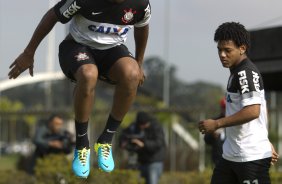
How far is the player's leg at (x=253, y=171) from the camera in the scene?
23.5 feet

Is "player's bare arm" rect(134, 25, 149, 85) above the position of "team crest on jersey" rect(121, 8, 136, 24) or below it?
below

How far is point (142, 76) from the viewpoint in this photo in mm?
7910

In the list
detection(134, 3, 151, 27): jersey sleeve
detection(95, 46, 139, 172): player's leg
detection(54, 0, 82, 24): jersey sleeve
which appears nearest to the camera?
detection(54, 0, 82, 24): jersey sleeve

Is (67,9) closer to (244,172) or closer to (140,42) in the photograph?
(140,42)

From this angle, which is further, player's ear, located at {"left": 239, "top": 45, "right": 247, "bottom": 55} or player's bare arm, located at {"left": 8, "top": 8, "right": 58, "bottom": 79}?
player's bare arm, located at {"left": 8, "top": 8, "right": 58, "bottom": 79}

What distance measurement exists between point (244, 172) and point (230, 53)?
3.62ft

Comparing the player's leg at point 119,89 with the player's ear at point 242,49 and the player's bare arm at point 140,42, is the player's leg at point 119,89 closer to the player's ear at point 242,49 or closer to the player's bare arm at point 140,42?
the player's bare arm at point 140,42

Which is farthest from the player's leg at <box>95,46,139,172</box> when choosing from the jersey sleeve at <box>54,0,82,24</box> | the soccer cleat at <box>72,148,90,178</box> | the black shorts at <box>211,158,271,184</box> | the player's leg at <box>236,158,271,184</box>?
the player's leg at <box>236,158,271,184</box>

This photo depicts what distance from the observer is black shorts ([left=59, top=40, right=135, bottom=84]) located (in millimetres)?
7312

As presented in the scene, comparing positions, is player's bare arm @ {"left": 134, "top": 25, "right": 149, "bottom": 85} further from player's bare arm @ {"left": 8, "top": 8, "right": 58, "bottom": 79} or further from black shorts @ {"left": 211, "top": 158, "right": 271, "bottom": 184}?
black shorts @ {"left": 211, "top": 158, "right": 271, "bottom": 184}

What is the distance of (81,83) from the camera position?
720 cm

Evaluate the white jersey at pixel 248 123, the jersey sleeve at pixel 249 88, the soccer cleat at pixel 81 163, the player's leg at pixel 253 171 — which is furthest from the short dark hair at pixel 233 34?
the soccer cleat at pixel 81 163

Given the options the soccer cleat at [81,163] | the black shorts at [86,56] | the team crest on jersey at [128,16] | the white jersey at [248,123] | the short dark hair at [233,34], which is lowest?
the soccer cleat at [81,163]

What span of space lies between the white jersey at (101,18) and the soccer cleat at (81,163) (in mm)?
1058
